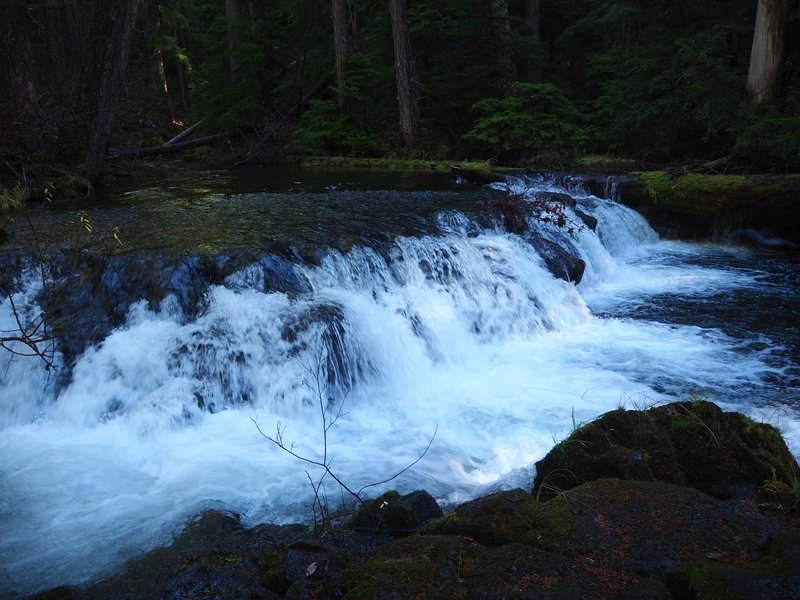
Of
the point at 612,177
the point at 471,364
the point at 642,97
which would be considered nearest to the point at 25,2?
the point at 471,364

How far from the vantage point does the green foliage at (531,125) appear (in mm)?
17172

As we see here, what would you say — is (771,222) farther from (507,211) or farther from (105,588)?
(105,588)

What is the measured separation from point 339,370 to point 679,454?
145 inches

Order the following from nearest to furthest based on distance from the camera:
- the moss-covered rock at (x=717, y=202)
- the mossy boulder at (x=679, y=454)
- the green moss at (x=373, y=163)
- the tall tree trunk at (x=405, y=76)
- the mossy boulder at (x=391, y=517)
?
the mossy boulder at (x=391, y=517), the mossy boulder at (x=679, y=454), the moss-covered rock at (x=717, y=202), the green moss at (x=373, y=163), the tall tree trunk at (x=405, y=76)

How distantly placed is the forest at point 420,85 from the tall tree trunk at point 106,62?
0.08ft

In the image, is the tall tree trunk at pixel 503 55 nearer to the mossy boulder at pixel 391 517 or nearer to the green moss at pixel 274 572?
the mossy boulder at pixel 391 517

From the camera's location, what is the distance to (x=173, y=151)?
23844mm

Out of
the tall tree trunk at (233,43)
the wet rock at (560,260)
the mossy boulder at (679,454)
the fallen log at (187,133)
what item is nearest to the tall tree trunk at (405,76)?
the tall tree trunk at (233,43)

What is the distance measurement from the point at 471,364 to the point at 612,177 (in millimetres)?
8370

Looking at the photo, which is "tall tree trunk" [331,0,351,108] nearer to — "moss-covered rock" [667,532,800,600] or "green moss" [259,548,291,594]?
"green moss" [259,548,291,594]

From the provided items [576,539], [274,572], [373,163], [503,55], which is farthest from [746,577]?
[503,55]

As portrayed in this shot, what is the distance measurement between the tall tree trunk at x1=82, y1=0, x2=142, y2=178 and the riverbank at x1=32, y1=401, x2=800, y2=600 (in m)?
10.5

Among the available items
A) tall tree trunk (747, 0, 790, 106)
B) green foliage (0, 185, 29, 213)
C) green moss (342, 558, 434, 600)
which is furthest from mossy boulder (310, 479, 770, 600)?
tall tree trunk (747, 0, 790, 106)

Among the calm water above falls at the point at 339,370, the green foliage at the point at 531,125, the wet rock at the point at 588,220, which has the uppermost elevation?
the green foliage at the point at 531,125
